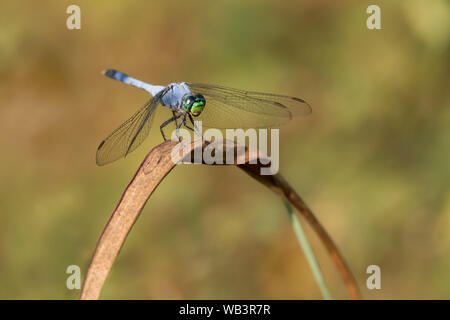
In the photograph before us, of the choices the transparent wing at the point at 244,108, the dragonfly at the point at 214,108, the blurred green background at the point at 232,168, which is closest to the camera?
the dragonfly at the point at 214,108

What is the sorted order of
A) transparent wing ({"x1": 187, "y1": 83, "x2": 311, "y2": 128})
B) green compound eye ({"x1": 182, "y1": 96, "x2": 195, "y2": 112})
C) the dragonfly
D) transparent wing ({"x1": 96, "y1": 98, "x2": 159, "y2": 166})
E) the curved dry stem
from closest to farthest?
the curved dry stem < transparent wing ({"x1": 96, "y1": 98, "x2": 159, "y2": 166}) < the dragonfly < green compound eye ({"x1": 182, "y1": 96, "x2": 195, "y2": 112}) < transparent wing ({"x1": 187, "y1": 83, "x2": 311, "y2": 128})

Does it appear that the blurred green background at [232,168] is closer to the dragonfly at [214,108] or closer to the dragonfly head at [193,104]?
the dragonfly at [214,108]

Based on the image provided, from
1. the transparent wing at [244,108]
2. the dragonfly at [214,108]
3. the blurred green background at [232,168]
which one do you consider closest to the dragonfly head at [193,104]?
the dragonfly at [214,108]

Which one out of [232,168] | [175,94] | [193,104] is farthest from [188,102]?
[232,168]

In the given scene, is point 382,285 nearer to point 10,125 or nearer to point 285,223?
point 285,223

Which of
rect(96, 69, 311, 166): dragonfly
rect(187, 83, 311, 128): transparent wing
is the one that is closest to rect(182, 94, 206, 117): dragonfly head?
rect(96, 69, 311, 166): dragonfly

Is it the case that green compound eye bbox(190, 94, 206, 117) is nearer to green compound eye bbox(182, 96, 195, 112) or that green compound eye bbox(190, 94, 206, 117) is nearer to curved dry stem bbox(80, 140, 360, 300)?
green compound eye bbox(182, 96, 195, 112)

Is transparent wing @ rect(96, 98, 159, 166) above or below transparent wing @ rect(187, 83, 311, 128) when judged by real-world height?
below

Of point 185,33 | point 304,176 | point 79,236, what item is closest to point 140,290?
point 79,236
